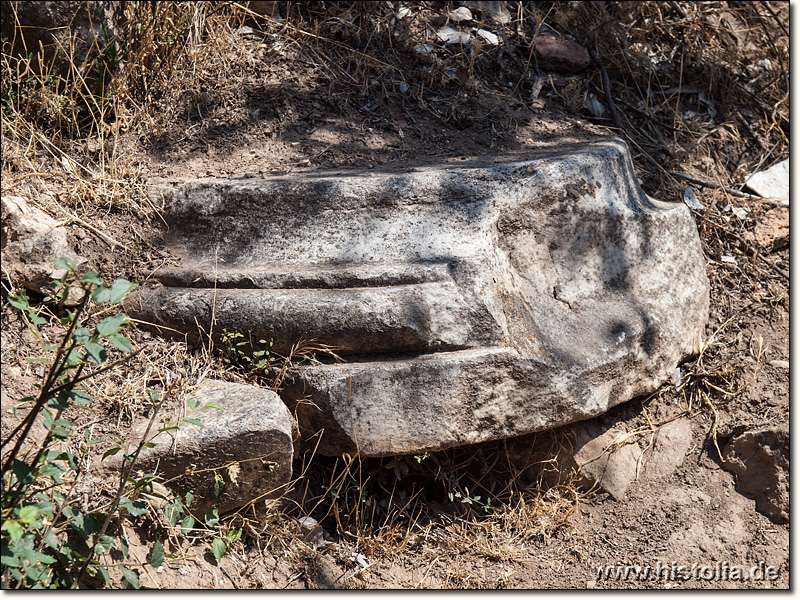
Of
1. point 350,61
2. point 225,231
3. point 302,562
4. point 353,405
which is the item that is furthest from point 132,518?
point 350,61

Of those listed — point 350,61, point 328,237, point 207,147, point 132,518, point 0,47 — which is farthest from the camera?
point 350,61

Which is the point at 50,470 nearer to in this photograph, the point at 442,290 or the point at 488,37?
the point at 442,290

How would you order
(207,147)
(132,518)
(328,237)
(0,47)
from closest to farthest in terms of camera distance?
(132,518) → (328,237) → (0,47) → (207,147)

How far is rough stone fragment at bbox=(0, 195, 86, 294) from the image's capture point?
2.29 m

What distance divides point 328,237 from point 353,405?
2.05ft

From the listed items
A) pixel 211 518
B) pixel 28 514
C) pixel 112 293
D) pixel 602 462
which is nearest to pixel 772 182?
pixel 602 462

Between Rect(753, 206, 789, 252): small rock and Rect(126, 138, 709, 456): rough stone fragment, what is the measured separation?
79 centimetres

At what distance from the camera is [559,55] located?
358 cm

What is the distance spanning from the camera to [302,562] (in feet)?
7.84

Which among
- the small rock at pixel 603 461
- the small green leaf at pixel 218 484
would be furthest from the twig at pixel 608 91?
the small green leaf at pixel 218 484

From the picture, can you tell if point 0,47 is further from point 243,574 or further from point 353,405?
point 243,574

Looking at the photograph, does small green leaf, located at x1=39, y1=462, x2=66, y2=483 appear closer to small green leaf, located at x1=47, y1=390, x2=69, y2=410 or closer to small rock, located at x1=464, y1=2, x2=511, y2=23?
small green leaf, located at x1=47, y1=390, x2=69, y2=410

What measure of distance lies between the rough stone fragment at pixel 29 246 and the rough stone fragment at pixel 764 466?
265 cm

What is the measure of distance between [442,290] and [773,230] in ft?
6.50
